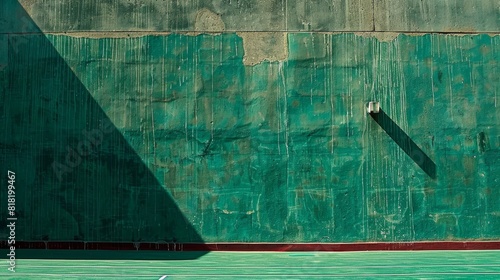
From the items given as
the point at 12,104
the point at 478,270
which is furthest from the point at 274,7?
the point at 478,270

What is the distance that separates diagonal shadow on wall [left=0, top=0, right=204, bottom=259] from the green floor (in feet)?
2.66

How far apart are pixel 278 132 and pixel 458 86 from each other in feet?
12.8

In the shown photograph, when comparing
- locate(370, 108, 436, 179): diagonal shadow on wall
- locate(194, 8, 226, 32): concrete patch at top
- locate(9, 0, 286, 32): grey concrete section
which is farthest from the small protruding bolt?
locate(194, 8, 226, 32): concrete patch at top

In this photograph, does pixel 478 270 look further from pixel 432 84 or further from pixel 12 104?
pixel 12 104

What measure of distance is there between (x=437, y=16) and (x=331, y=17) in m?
2.26

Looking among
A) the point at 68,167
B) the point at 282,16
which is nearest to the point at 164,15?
the point at 282,16

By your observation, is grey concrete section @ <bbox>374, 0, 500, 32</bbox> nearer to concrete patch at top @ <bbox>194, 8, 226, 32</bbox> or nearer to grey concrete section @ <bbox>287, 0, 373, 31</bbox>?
grey concrete section @ <bbox>287, 0, 373, 31</bbox>

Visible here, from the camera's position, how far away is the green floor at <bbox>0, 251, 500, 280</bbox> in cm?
914

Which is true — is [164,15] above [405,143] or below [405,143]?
above

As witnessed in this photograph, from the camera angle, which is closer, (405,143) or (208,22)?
(405,143)

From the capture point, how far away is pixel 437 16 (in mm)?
13242

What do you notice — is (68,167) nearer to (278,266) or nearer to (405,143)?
(278,266)

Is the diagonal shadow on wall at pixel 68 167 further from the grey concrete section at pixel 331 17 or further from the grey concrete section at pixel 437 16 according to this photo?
the grey concrete section at pixel 437 16

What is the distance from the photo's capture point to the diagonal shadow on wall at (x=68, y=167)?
12.9 meters
